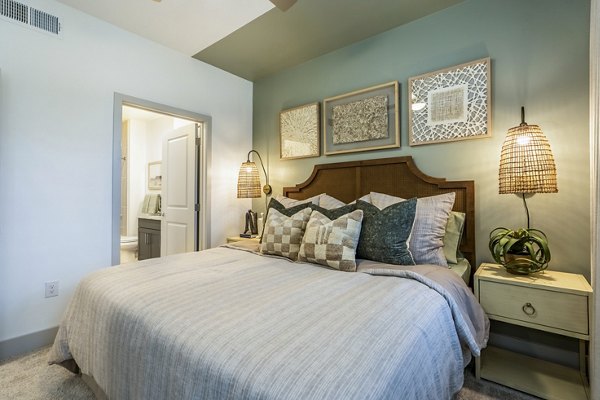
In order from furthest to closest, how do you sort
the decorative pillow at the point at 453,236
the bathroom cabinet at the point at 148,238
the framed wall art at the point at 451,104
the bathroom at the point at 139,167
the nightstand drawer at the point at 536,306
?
the bathroom at the point at 139,167 → the bathroom cabinet at the point at 148,238 → the framed wall art at the point at 451,104 → the decorative pillow at the point at 453,236 → the nightstand drawer at the point at 536,306

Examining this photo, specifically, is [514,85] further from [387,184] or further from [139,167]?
[139,167]

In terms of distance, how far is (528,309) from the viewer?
5.00 ft

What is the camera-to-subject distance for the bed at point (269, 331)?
74 centimetres

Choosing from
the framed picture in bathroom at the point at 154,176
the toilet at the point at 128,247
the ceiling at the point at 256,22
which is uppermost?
the ceiling at the point at 256,22

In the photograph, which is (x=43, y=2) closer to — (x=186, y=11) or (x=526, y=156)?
(x=186, y=11)

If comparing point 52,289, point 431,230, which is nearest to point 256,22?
point 431,230

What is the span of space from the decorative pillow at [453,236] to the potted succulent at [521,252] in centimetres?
26

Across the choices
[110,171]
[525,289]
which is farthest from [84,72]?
[525,289]

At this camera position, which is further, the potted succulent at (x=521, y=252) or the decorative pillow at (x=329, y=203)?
the decorative pillow at (x=329, y=203)

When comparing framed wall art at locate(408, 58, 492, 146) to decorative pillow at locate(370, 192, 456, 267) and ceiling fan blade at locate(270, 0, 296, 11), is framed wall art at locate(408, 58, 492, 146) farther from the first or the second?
ceiling fan blade at locate(270, 0, 296, 11)

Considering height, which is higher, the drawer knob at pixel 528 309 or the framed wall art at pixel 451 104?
the framed wall art at pixel 451 104

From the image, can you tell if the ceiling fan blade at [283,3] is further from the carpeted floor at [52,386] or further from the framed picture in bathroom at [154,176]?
the framed picture in bathroom at [154,176]

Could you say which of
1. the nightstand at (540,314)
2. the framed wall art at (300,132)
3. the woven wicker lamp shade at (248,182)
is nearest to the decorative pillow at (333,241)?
the nightstand at (540,314)

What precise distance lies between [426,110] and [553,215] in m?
1.16
